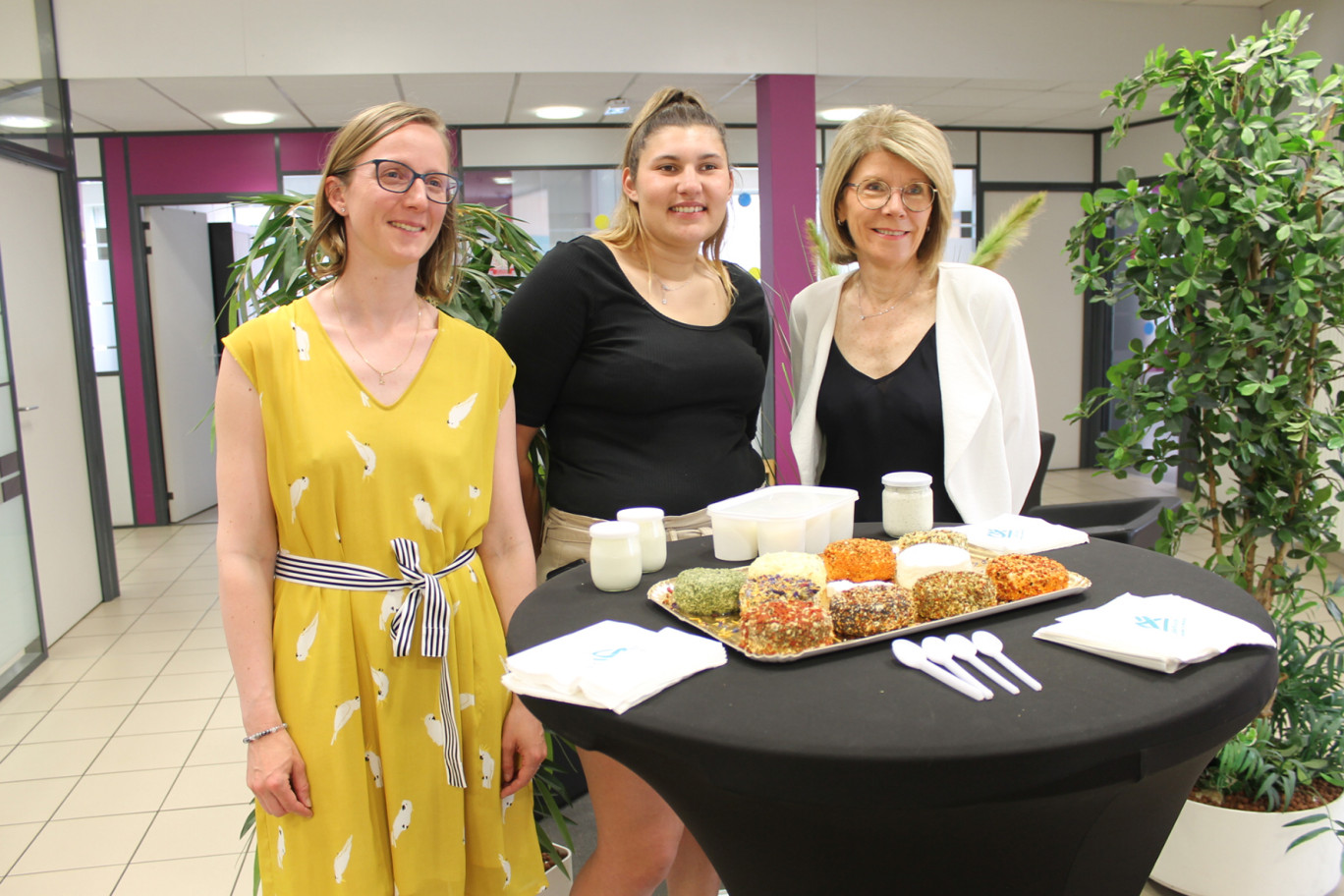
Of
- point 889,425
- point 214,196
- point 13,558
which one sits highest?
point 214,196

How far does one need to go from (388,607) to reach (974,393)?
49.7 inches

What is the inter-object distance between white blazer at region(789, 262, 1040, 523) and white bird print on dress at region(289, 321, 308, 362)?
1127 millimetres

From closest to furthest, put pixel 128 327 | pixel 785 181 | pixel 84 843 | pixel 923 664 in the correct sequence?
pixel 923 664, pixel 84 843, pixel 785 181, pixel 128 327

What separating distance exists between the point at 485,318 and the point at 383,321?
870 mm

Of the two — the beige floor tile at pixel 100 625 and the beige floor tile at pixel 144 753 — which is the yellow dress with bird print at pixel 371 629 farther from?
the beige floor tile at pixel 100 625

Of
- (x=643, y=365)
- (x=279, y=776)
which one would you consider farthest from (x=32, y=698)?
(x=643, y=365)

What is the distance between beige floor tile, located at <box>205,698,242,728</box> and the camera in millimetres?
3830

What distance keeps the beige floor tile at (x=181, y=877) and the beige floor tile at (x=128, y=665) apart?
178cm

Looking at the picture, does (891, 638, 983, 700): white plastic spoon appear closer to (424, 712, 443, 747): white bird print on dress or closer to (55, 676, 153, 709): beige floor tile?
(424, 712, 443, 747): white bird print on dress

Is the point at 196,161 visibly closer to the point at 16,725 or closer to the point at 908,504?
the point at 16,725

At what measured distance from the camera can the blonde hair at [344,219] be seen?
147 centimetres

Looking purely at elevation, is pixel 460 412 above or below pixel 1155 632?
above

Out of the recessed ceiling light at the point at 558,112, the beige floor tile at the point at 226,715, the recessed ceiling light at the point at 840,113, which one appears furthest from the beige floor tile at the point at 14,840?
the recessed ceiling light at the point at 840,113

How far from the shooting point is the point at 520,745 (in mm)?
1562
